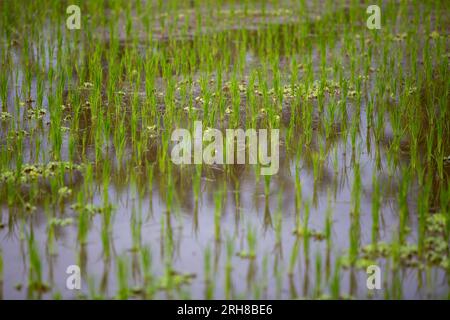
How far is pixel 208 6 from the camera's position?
890 cm

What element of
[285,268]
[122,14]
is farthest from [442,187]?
[122,14]

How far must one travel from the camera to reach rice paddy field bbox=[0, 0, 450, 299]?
353cm

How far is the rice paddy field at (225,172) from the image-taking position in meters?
3.53

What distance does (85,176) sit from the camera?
445 cm

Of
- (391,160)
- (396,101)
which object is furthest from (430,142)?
(396,101)

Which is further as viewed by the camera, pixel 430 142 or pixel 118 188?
pixel 430 142

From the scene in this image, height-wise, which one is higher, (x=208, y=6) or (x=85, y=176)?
(x=208, y=6)

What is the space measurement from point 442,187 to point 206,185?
1.42 m

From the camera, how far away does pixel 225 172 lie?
4762 millimetres

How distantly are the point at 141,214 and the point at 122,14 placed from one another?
18.2 feet
